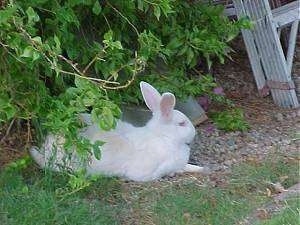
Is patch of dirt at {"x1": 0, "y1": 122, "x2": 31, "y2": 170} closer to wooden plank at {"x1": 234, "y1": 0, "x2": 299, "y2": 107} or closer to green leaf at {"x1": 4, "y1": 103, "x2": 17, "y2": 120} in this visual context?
green leaf at {"x1": 4, "y1": 103, "x2": 17, "y2": 120}

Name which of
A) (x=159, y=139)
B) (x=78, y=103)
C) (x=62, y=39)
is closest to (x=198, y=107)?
(x=159, y=139)

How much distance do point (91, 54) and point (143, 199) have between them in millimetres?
918

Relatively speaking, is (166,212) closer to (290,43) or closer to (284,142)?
(284,142)

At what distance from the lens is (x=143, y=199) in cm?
407

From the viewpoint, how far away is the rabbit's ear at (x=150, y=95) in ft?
14.2

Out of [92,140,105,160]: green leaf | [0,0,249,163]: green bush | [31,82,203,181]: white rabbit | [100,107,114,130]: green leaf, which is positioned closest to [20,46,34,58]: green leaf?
[0,0,249,163]: green bush

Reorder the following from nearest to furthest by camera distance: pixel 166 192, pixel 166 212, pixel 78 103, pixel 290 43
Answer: pixel 78 103 → pixel 166 212 → pixel 166 192 → pixel 290 43

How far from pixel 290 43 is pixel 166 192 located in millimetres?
2120

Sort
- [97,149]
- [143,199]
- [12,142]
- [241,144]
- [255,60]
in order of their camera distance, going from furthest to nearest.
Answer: [255,60], [241,144], [12,142], [143,199], [97,149]

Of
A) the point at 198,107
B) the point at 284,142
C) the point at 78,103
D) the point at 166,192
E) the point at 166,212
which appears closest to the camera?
the point at 78,103

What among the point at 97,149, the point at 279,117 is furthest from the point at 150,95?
the point at 279,117

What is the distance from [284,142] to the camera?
497 cm

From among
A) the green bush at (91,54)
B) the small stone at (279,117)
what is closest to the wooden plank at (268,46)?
the small stone at (279,117)

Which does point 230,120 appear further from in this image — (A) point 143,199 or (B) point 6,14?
(B) point 6,14
